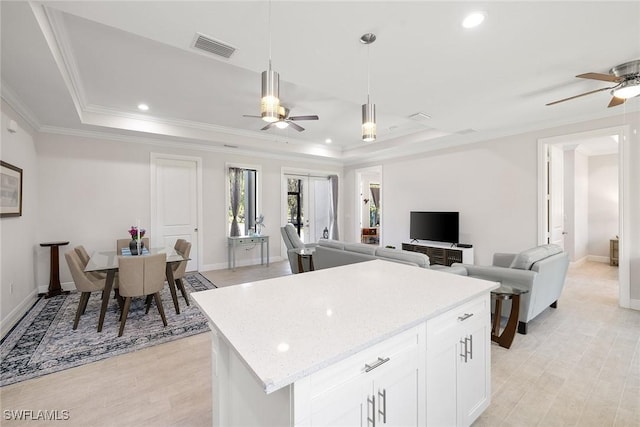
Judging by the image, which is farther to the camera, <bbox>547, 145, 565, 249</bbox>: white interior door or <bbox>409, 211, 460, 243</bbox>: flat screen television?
<bbox>409, 211, 460, 243</bbox>: flat screen television

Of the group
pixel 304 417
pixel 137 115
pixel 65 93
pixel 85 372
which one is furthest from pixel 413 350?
pixel 137 115

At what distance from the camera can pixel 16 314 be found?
11.0ft

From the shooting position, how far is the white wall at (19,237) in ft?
10.1

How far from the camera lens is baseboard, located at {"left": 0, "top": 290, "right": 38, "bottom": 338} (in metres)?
2.97

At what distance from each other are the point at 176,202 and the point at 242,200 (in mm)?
1355

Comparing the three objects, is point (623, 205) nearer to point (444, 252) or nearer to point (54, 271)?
point (444, 252)

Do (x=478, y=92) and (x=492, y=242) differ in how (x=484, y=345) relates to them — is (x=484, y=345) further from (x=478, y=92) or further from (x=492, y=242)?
(x=492, y=242)

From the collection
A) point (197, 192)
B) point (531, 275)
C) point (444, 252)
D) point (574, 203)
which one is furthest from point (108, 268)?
point (574, 203)

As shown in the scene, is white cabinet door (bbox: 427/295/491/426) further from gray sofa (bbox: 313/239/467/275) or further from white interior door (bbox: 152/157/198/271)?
white interior door (bbox: 152/157/198/271)

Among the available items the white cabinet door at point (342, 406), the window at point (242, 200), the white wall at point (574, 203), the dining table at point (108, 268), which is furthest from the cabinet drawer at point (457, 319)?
the white wall at point (574, 203)

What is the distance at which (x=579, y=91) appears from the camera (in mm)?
3217

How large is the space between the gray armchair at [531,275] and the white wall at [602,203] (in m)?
4.66

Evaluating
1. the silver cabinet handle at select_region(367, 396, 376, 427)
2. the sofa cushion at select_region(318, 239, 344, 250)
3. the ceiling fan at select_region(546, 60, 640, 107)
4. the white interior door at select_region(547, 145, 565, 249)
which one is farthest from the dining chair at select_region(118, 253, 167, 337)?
the white interior door at select_region(547, 145, 565, 249)

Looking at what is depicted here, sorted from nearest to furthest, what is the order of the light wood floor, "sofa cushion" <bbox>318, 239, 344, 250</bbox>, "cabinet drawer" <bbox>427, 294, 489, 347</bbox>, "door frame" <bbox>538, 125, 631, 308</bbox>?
"cabinet drawer" <bbox>427, 294, 489, 347</bbox> < the light wood floor < "door frame" <bbox>538, 125, 631, 308</bbox> < "sofa cushion" <bbox>318, 239, 344, 250</bbox>
